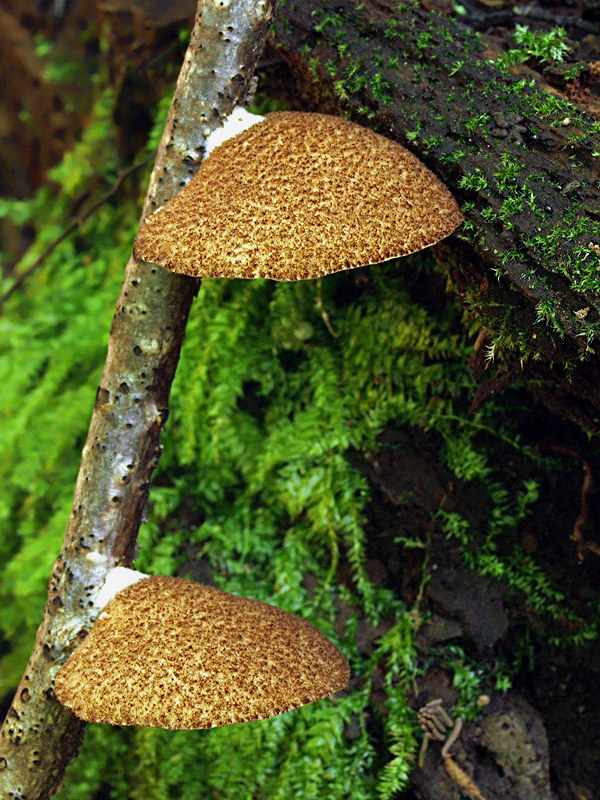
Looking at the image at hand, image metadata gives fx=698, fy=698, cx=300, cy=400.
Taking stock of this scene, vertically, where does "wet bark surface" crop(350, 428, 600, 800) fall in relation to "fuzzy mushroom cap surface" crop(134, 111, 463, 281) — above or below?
below

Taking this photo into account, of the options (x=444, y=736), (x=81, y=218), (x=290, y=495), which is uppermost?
(x=81, y=218)

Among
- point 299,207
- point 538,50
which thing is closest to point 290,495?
point 299,207

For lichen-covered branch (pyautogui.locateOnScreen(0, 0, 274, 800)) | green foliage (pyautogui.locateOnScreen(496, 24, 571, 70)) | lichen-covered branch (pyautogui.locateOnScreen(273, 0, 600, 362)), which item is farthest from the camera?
green foliage (pyautogui.locateOnScreen(496, 24, 571, 70))

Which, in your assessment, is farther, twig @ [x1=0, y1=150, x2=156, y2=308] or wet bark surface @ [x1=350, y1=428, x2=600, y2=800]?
twig @ [x1=0, y1=150, x2=156, y2=308]

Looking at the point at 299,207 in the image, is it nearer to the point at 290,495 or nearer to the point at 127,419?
the point at 127,419

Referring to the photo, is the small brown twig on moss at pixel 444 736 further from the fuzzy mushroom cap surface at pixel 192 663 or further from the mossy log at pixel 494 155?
the mossy log at pixel 494 155

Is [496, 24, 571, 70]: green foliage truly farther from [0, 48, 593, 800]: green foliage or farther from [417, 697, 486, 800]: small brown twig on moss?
[417, 697, 486, 800]: small brown twig on moss

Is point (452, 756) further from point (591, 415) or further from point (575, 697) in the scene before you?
point (591, 415)

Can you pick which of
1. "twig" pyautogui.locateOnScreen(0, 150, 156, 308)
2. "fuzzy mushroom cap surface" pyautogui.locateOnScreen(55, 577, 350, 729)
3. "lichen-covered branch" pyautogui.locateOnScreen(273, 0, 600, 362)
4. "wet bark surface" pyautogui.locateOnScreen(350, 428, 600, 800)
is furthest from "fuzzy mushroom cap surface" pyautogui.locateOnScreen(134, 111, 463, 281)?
"twig" pyautogui.locateOnScreen(0, 150, 156, 308)
